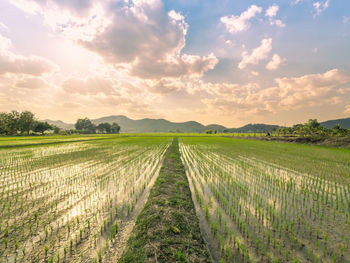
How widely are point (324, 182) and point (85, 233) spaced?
1263 centimetres

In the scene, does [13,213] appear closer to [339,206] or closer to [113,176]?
[113,176]

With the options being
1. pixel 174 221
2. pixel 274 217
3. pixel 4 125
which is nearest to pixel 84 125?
pixel 4 125

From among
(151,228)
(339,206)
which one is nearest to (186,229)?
(151,228)

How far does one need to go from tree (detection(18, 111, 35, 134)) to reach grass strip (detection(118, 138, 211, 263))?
127586 millimetres

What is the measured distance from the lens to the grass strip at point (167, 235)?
3361 mm

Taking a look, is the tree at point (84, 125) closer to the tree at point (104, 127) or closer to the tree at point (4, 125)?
the tree at point (104, 127)

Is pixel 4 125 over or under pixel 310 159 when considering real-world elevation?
over

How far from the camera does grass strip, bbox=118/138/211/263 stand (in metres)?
3.36

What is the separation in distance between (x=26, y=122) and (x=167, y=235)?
427 feet

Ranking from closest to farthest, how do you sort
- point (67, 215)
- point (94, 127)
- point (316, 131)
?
point (67, 215), point (316, 131), point (94, 127)

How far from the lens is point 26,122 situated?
3674 inches

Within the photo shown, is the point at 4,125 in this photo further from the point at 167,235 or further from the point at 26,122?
the point at 167,235

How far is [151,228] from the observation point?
4.35 metres

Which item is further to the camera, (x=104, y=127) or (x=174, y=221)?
(x=104, y=127)
